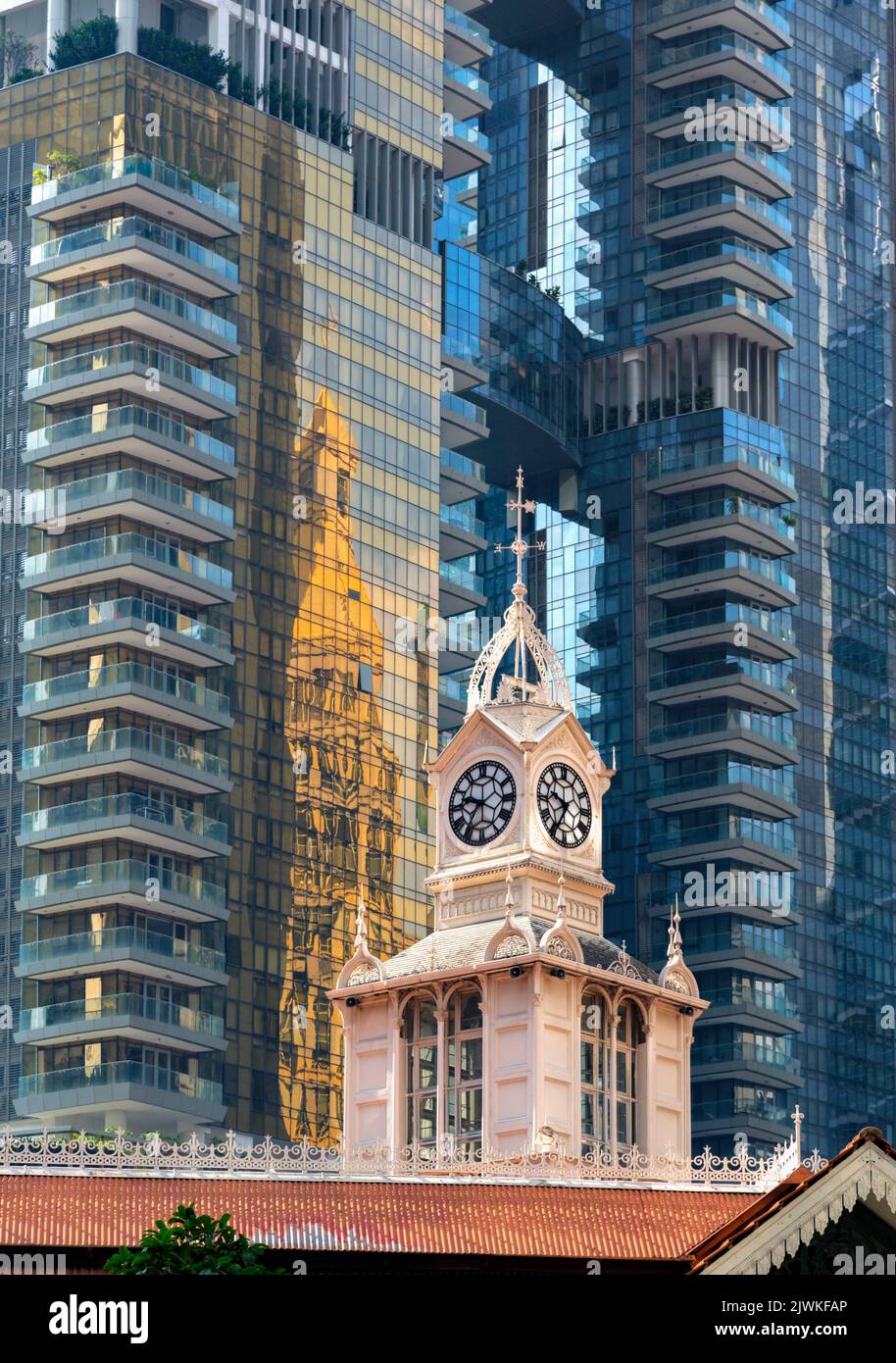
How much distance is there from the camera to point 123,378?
183750 mm

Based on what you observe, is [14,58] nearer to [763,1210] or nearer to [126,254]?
[126,254]

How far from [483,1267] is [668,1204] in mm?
7017

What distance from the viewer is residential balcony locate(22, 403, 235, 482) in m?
183

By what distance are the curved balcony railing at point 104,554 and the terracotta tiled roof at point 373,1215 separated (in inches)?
4320

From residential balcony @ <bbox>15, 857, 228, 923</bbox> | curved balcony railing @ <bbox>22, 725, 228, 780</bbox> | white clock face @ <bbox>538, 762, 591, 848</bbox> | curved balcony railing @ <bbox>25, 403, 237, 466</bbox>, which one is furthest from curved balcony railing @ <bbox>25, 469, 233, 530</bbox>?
white clock face @ <bbox>538, 762, 591, 848</bbox>

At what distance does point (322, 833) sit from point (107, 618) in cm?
2125

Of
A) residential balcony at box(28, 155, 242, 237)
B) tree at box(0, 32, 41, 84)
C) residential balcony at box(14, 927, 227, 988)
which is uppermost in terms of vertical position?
tree at box(0, 32, 41, 84)

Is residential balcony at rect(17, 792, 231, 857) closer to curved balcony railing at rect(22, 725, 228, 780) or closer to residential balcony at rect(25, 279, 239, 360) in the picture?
curved balcony railing at rect(22, 725, 228, 780)

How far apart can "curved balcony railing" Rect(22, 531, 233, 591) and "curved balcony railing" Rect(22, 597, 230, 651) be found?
2.42 metres

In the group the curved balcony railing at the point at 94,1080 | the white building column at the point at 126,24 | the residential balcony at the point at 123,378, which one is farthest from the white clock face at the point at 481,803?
the white building column at the point at 126,24

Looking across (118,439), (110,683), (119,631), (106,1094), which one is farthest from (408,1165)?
(118,439)

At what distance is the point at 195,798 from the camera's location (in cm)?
18550

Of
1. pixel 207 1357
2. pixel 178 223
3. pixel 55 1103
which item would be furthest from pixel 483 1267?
pixel 178 223

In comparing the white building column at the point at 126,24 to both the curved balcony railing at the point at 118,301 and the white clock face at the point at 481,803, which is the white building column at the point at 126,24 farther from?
the white clock face at the point at 481,803
